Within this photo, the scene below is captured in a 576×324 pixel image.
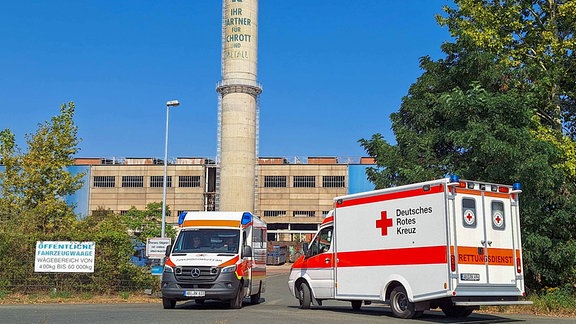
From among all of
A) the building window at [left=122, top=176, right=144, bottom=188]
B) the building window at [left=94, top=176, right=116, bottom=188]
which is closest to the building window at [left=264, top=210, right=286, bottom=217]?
the building window at [left=122, top=176, right=144, bottom=188]

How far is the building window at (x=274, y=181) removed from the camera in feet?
286

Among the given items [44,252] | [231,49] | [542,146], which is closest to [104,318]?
[44,252]

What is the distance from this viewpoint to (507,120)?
1819 cm

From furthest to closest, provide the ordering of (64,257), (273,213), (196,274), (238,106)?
(273,213), (238,106), (64,257), (196,274)

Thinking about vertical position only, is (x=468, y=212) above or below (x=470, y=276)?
above

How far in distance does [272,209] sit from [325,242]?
7012cm

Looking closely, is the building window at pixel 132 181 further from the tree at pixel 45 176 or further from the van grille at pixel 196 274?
the van grille at pixel 196 274

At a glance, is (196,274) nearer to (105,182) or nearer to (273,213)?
(273,213)

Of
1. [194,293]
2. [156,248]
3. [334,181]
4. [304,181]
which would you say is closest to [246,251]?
[194,293]

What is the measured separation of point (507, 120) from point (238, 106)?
53.9 meters

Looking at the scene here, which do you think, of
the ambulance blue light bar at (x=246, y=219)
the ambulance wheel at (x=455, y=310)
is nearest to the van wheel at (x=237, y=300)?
the ambulance blue light bar at (x=246, y=219)

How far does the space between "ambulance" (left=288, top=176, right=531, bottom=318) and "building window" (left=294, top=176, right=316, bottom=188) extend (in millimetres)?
70627

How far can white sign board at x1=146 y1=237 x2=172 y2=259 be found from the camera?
71.6 feet

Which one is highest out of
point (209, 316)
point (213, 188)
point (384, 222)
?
point (213, 188)
